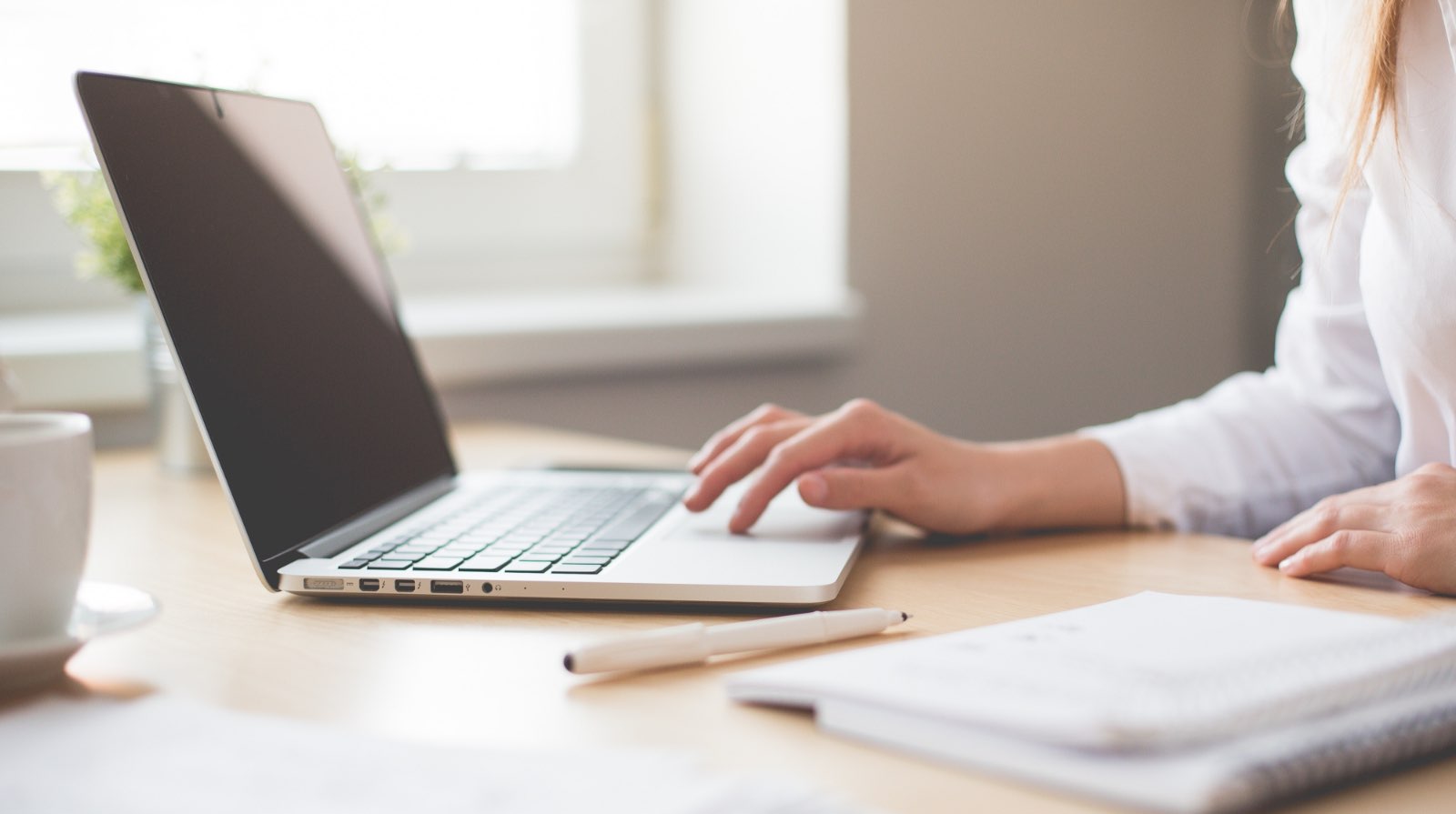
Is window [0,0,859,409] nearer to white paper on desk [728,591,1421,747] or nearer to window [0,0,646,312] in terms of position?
window [0,0,646,312]

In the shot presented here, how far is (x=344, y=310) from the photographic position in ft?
2.77

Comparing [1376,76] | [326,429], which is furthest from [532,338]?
[1376,76]

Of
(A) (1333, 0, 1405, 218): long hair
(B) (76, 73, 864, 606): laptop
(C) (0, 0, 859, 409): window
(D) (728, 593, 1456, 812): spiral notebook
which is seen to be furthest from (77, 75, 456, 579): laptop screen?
(A) (1333, 0, 1405, 218): long hair

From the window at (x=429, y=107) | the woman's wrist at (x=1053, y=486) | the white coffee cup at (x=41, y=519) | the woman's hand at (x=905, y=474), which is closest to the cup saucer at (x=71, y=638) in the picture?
the white coffee cup at (x=41, y=519)

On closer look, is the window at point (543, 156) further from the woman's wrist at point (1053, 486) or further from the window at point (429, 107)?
the woman's wrist at point (1053, 486)

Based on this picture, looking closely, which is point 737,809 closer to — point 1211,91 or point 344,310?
point 344,310

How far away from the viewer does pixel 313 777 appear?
385 mm

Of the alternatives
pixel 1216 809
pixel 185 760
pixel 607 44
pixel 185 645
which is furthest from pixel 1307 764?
pixel 607 44

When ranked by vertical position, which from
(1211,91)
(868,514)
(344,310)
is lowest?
(868,514)

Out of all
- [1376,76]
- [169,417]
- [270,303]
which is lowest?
[169,417]

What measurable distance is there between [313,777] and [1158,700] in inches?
9.7

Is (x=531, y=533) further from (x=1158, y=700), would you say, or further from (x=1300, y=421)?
(x=1300, y=421)

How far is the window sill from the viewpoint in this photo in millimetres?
1176

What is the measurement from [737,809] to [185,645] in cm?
31
